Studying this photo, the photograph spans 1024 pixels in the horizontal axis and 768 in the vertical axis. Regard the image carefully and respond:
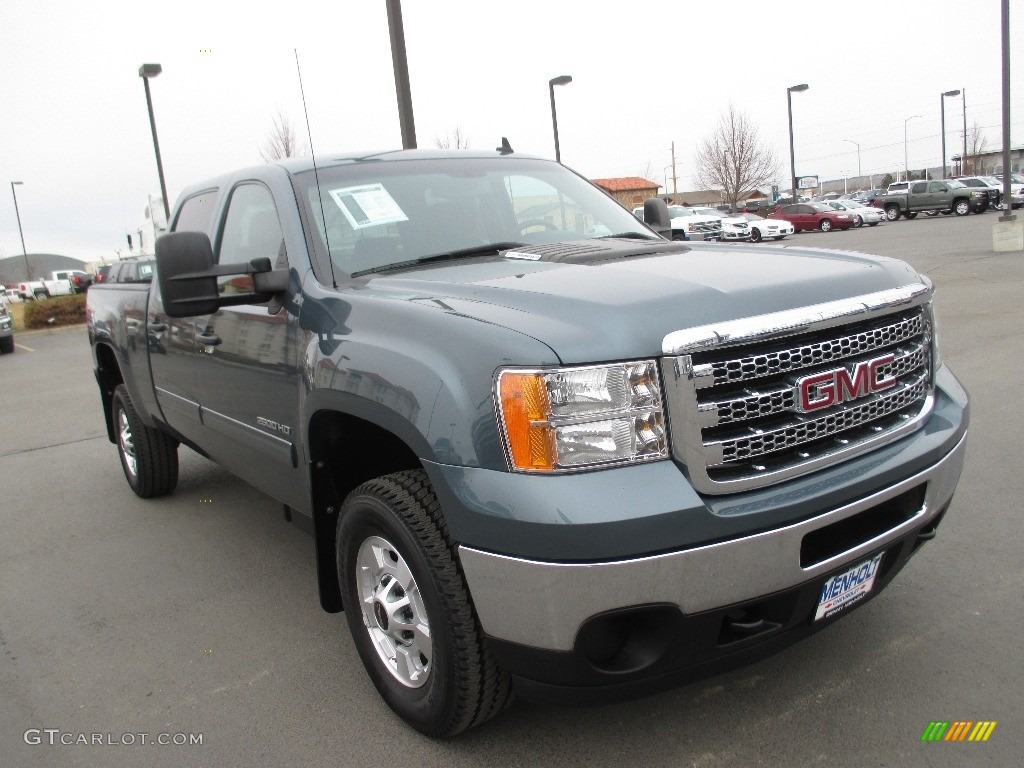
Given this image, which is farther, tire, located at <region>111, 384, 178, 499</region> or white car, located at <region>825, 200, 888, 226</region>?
white car, located at <region>825, 200, 888, 226</region>

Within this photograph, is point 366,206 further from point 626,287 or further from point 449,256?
Answer: point 626,287

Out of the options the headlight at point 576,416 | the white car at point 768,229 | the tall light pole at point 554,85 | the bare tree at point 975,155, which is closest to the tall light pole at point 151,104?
the tall light pole at point 554,85

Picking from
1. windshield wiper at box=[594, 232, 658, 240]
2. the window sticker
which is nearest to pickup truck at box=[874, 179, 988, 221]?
windshield wiper at box=[594, 232, 658, 240]

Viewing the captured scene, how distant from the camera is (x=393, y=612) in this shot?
9.02 feet

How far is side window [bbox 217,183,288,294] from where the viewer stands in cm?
352

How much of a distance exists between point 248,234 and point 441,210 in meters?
0.88

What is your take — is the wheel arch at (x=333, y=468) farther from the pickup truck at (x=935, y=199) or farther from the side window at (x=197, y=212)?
the pickup truck at (x=935, y=199)

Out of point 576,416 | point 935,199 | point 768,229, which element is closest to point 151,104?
point 576,416

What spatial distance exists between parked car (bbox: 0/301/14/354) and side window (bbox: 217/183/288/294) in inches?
615

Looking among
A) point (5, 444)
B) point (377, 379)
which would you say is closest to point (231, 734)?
point (377, 379)

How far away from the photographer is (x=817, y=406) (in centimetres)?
237

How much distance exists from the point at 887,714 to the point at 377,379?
1870mm

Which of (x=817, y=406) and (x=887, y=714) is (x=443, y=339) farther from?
(x=887, y=714)

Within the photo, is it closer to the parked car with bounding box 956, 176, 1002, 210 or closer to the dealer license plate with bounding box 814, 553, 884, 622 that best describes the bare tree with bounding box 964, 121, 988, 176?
the parked car with bounding box 956, 176, 1002, 210
